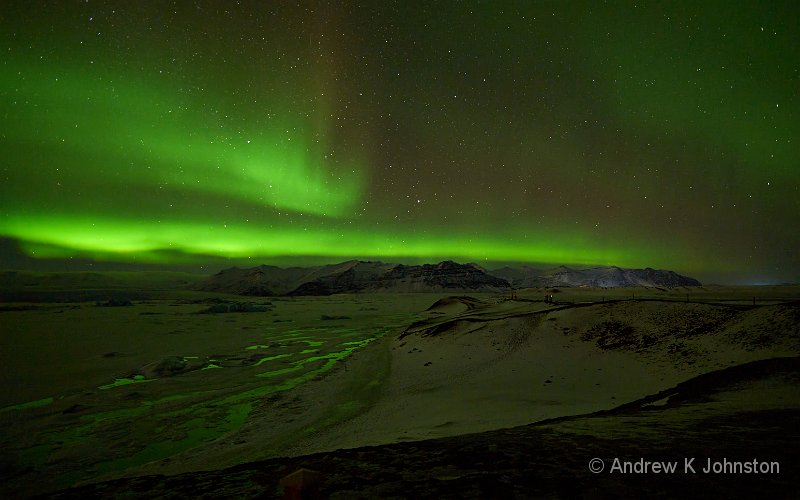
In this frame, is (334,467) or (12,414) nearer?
(334,467)

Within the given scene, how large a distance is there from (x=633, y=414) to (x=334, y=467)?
7.25 metres

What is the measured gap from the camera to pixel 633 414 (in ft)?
29.6

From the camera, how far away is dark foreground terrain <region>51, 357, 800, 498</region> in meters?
4.54

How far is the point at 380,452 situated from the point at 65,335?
3887cm

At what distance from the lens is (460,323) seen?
27078 millimetres

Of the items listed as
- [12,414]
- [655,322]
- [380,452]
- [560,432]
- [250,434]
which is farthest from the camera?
[655,322]

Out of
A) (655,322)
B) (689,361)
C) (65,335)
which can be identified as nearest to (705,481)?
(689,361)

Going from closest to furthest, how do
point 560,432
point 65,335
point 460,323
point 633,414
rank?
point 560,432 < point 633,414 < point 460,323 < point 65,335

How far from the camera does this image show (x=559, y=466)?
525cm

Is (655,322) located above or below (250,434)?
above

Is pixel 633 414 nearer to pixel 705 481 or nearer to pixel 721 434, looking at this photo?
pixel 721 434

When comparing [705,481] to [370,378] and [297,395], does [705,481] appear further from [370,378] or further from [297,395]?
[370,378]

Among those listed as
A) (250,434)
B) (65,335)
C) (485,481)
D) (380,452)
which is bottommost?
(65,335)

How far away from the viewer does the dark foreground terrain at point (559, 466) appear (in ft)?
14.9
